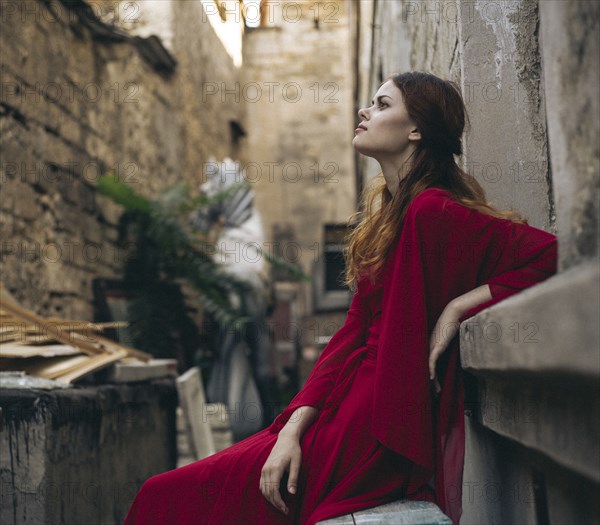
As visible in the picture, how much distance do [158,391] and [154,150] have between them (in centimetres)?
402

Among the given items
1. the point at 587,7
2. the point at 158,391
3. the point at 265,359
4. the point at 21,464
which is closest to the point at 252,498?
the point at 21,464

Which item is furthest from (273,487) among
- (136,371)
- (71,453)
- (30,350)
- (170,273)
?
(170,273)

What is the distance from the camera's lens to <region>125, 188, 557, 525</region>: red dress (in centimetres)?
143

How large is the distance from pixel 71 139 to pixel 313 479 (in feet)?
13.7

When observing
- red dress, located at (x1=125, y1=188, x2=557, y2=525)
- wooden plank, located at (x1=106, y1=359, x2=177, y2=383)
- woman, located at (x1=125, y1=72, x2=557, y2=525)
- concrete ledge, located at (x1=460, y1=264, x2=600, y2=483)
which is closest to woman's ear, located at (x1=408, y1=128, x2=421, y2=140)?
woman, located at (x1=125, y1=72, x2=557, y2=525)

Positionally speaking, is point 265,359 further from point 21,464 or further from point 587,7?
point 587,7

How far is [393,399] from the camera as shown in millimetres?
1424

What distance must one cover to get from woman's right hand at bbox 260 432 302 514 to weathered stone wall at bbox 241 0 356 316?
39.9 feet

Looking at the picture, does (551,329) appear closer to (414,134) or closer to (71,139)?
(414,134)

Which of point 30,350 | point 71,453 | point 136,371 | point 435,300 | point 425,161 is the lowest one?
point 71,453

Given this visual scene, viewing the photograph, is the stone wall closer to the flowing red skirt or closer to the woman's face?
the flowing red skirt

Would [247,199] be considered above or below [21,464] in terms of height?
above

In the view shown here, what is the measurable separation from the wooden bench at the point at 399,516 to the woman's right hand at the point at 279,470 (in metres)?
0.15

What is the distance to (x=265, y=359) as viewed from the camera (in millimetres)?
5621
